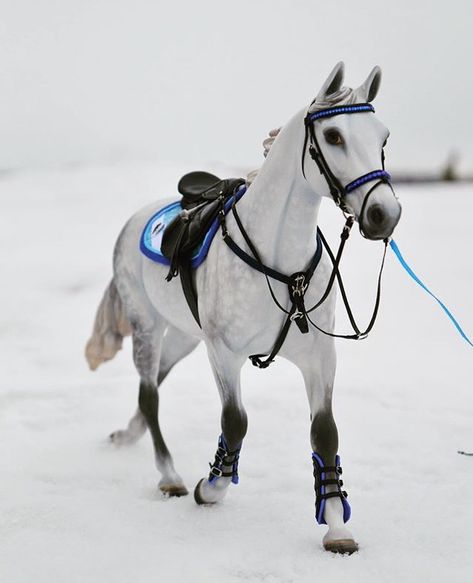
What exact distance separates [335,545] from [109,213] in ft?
25.8

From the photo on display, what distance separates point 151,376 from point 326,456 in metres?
1.47

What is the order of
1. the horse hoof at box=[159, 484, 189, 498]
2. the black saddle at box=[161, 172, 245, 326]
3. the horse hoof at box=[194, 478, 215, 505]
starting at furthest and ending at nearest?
1. the horse hoof at box=[159, 484, 189, 498]
2. the horse hoof at box=[194, 478, 215, 505]
3. the black saddle at box=[161, 172, 245, 326]

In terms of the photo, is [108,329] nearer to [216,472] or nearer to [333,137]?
[216,472]

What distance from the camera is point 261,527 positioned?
3596 mm

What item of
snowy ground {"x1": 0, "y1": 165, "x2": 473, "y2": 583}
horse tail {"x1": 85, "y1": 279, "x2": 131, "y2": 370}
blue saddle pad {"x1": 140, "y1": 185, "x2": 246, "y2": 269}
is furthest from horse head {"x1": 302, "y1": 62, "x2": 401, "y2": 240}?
horse tail {"x1": 85, "y1": 279, "x2": 131, "y2": 370}

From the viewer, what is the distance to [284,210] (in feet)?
10.5

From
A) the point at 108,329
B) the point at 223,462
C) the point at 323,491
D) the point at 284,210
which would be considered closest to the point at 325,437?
the point at 323,491

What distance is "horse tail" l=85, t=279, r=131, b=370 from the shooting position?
5.01 meters

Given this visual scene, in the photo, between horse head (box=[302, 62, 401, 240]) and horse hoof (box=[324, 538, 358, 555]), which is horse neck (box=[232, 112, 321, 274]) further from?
horse hoof (box=[324, 538, 358, 555])

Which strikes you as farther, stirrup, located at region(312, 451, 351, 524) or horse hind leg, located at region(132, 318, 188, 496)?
horse hind leg, located at region(132, 318, 188, 496)

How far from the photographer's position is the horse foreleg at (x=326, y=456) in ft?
10.8

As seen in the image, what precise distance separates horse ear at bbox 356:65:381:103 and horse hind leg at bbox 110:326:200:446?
2384 millimetres

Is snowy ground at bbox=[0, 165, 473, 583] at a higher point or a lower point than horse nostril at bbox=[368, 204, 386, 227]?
lower

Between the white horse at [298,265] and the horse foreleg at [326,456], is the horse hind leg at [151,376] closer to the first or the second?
the white horse at [298,265]
